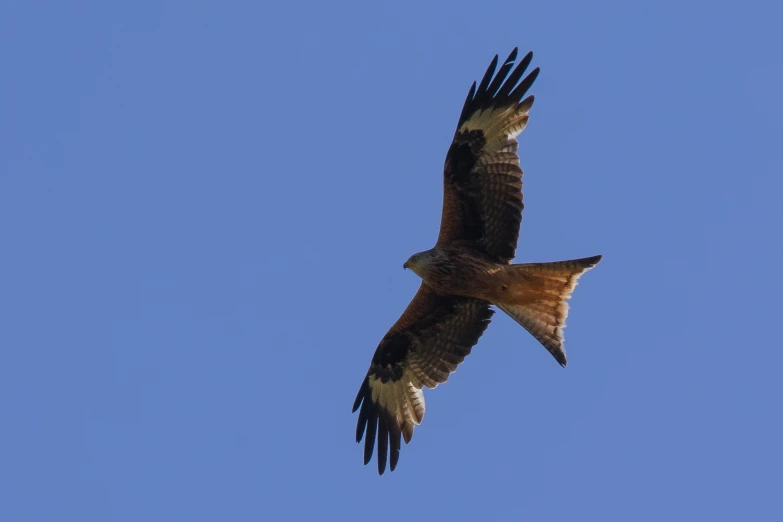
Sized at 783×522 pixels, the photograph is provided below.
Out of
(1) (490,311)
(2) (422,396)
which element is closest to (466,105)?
(1) (490,311)

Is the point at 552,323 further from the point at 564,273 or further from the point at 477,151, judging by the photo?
the point at 477,151

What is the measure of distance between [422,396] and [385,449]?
28.2 inches

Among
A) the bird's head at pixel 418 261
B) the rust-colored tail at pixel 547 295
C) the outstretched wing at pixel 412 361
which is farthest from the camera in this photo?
the outstretched wing at pixel 412 361

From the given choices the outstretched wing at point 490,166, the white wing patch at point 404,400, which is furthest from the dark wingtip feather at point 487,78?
the white wing patch at point 404,400

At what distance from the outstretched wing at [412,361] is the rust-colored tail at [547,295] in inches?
33.4

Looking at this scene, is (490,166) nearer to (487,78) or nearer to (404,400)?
(487,78)

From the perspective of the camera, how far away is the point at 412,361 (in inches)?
518

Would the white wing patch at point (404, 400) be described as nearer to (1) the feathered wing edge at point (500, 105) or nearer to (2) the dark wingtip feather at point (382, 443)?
(2) the dark wingtip feather at point (382, 443)

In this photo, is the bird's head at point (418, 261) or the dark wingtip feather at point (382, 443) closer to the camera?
the bird's head at point (418, 261)

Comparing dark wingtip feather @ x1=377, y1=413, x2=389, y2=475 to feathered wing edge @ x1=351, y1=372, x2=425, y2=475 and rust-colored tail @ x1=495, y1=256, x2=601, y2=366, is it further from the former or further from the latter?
rust-colored tail @ x1=495, y1=256, x2=601, y2=366

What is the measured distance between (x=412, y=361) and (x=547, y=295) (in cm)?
192

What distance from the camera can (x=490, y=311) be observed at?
12.9 metres

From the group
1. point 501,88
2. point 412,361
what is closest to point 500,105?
point 501,88

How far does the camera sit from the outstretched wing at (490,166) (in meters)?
12.1
